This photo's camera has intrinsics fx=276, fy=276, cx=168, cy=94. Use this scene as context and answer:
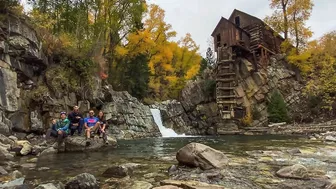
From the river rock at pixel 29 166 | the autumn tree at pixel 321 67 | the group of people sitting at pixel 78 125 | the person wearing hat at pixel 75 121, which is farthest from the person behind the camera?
the autumn tree at pixel 321 67

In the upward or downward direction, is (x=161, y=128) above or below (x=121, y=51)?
below

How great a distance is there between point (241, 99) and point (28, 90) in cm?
2384

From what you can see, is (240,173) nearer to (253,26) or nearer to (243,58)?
(243,58)

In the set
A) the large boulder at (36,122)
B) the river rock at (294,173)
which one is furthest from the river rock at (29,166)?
the large boulder at (36,122)

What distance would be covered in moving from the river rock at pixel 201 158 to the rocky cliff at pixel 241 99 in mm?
23123

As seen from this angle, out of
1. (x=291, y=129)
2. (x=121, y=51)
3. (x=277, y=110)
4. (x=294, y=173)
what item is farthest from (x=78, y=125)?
(x=277, y=110)

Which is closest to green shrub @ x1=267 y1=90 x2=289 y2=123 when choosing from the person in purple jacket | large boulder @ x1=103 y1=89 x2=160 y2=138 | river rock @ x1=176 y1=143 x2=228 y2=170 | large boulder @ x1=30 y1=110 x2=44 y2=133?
large boulder @ x1=103 y1=89 x2=160 y2=138

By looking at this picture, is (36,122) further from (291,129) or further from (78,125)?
(291,129)

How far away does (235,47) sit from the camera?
35.4 metres

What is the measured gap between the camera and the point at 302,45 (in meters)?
34.9

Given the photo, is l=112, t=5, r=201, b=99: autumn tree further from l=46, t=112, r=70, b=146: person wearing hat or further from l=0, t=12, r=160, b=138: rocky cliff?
l=46, t=112, r=70, b=146: person wearing hat

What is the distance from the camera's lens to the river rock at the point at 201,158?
7641 mm

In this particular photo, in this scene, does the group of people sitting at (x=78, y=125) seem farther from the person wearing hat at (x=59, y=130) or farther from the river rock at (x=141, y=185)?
the river rock at (x=141, y=185)

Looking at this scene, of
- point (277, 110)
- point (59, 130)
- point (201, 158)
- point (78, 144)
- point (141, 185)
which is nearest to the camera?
point (141, 185)
